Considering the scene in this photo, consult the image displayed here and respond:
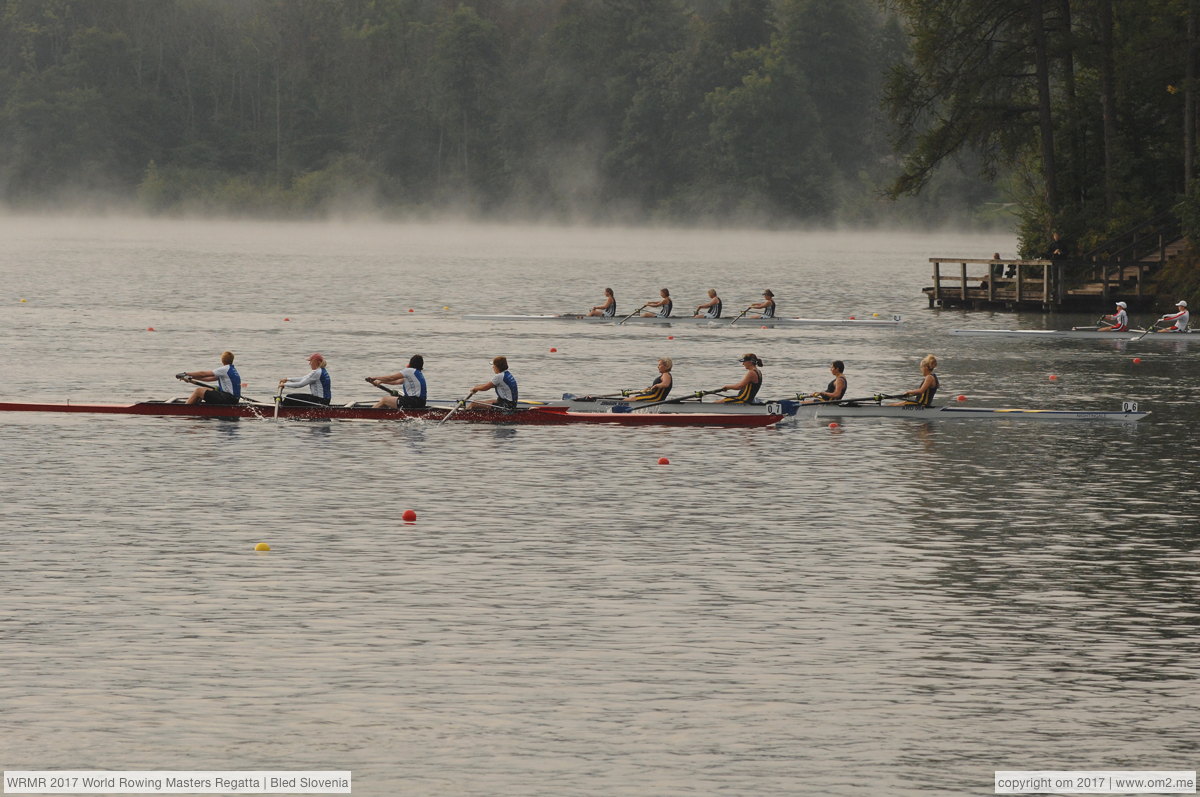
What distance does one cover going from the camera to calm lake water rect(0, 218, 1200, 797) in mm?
14562

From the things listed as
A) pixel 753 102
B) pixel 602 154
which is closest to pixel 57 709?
pixel 753 102

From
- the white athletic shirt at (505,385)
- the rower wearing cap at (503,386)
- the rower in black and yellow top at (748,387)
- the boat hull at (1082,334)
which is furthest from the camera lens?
the boat hull at (1082,334)

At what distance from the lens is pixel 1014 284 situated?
7425 centimetres

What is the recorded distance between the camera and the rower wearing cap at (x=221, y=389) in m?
35.0

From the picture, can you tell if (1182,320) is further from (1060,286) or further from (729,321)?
(729,321)

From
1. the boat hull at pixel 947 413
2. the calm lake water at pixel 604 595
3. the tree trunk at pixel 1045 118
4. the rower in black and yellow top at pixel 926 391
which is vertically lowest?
the calm lake water at pixel 604 595

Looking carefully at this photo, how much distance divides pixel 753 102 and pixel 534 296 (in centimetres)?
7934

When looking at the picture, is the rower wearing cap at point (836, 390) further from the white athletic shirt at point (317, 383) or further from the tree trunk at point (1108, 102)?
the tree trunk at point (1108, 102)

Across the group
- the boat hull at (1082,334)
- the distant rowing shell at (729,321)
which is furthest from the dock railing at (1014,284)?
the boat hull at (1082,334)

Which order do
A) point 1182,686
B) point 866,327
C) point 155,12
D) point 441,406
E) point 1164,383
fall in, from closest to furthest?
point 1182,686, point 441,406, point 1164,383, point 866,327, point 155,12

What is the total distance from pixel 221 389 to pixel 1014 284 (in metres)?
46.0

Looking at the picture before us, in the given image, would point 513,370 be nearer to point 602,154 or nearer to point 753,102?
point 753,102

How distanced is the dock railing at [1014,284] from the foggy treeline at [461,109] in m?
89.1

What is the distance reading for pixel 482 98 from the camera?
18025 cm
